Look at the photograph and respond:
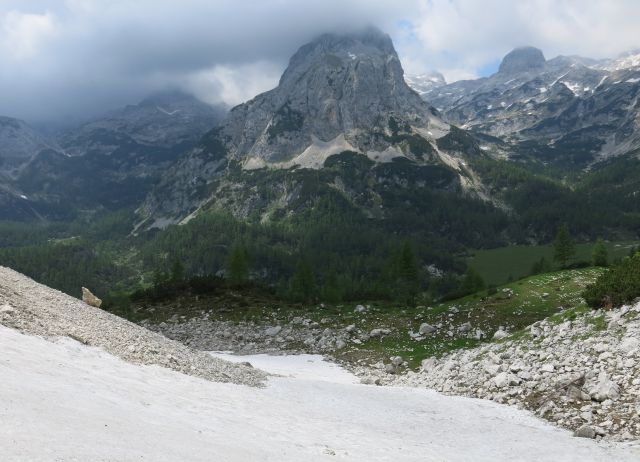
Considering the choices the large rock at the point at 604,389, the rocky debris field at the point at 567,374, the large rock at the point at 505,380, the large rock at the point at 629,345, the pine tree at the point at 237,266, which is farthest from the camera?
the pine tree at the point at 237,266

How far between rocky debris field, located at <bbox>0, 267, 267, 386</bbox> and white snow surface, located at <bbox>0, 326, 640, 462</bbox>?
4.01 feet

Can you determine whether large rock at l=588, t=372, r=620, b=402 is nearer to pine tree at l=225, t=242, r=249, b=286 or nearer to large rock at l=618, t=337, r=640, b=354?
large rock at l=618, t=337, r=640, b=354

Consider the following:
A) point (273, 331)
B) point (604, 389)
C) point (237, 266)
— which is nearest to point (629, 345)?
point (604, 389)

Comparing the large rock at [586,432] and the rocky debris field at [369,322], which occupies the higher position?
the rocky debris field at [369,322]

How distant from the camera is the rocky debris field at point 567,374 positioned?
2023 centimetres

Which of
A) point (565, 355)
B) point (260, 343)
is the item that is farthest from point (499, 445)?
point (260, 343)

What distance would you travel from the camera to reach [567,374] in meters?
24.2

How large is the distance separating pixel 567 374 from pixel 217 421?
1808cm

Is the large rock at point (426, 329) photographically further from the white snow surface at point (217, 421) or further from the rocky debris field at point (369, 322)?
the white snow surface at point (217, 421)

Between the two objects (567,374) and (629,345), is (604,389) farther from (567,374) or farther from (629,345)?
(629,345)

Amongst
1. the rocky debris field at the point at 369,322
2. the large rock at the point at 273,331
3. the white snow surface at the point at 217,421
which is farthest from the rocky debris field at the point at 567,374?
the large rock at the point at 273,331

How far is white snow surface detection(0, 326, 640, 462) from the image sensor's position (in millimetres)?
12555

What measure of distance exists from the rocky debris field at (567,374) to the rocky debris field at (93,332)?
12763 millimetres

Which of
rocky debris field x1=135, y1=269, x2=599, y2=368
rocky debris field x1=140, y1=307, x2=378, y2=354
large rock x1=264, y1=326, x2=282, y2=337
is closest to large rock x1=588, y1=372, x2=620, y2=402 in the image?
Answer: rocky debris field x1=135, y1=269, x2=599, y2=368
